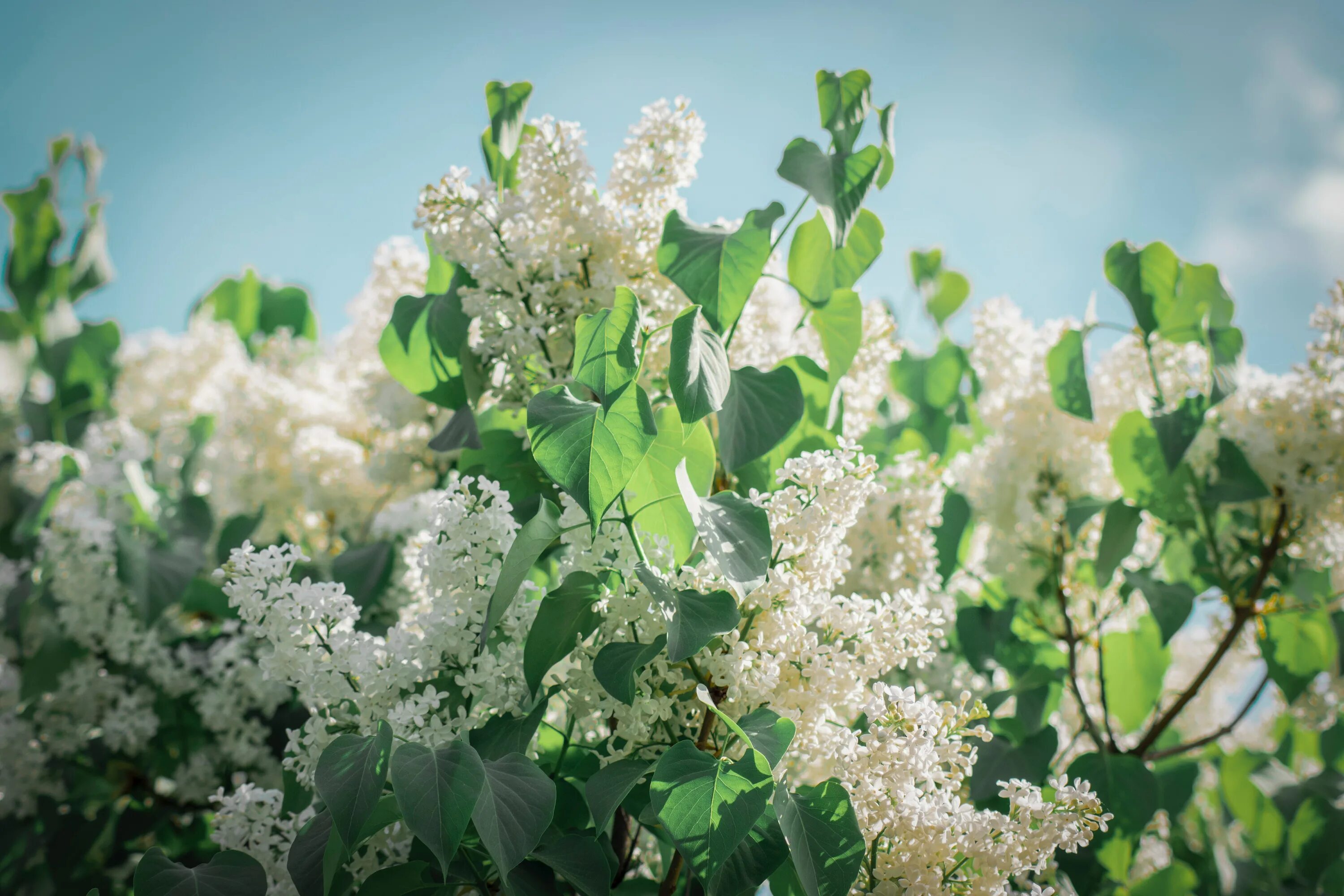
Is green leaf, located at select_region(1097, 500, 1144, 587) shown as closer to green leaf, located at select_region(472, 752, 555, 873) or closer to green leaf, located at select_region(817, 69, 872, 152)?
green leaf, located at select_region(817, 69, 872, 152)

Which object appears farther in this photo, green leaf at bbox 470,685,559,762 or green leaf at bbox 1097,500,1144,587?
green leaf at bbox 1097,500,1144,587

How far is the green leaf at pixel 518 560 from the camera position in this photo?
502 mm

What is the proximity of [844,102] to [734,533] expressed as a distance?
396 millimetres

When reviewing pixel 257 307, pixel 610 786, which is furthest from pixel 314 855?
pixel 257 307

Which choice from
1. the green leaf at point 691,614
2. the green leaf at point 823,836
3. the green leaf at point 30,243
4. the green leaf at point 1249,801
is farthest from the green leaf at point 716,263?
the green leaf at point 30,243

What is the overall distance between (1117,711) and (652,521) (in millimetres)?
813

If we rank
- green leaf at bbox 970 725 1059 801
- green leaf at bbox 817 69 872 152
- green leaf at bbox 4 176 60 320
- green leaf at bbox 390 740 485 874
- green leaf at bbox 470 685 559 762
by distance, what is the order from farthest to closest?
green leaf at bbox 4 176 60 320
green leaf at bbox 970 725 1059 801
green leaf at bbox 817 69 872 152
green leaf at bbox 470 685 559 762
green leaf at bbox 390 740 485 874

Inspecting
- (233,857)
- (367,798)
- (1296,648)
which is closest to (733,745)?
(367,798)

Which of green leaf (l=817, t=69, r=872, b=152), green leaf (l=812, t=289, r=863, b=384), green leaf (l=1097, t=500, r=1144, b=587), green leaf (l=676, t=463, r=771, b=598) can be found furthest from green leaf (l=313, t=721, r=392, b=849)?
green leaf (l=1097, t=500, r=1144, b=587)

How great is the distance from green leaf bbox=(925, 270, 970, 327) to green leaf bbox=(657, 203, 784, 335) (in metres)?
0.80

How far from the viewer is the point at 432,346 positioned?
0.73 m

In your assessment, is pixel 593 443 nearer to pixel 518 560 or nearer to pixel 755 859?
pixel 518 560

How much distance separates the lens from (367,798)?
444mm

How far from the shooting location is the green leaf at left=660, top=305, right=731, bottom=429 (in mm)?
496
